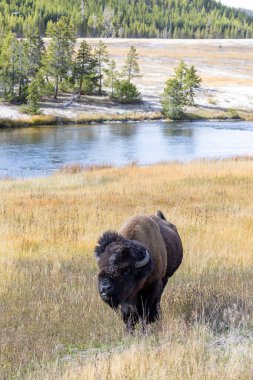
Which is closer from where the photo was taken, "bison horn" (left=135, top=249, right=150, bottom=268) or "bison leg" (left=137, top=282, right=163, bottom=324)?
"bison horn" (left=135, top=249, right=150, bottom=268)

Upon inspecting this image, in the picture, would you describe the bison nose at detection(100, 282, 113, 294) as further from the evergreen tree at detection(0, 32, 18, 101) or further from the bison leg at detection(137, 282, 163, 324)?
the evergreen tree at detection(0, 32, 18, 101)

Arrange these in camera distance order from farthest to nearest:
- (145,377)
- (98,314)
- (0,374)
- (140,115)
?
1. (140,115)
2. (98,314)
3. (0,374)
4. (145,377)

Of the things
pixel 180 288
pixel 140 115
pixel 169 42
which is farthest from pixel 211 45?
pixel 180 288

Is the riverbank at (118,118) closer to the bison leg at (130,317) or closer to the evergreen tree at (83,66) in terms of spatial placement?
the evergreen tree at (83,66)

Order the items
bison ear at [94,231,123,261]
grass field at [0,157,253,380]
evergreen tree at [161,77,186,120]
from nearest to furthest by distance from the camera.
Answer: grass field at [0,157,253,380] < bison ear at [94,231,123,261] < evergreen tree at [161,77,186,120]

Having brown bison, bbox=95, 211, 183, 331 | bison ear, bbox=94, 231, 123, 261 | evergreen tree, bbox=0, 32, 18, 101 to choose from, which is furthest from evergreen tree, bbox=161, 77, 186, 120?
bison ear, bbox=94, 231, 123, 261

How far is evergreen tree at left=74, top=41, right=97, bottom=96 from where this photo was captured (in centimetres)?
6475

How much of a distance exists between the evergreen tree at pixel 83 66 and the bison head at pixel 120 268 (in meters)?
60.9

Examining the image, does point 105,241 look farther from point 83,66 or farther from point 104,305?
point 83,66

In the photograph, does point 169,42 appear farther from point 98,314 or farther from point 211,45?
point 98,314

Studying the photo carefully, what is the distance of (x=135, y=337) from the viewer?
495cm

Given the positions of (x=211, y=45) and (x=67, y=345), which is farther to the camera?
(x=211, y=45)

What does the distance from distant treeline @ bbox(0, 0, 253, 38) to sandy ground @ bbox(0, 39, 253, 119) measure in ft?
89.4

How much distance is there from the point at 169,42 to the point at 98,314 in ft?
416
